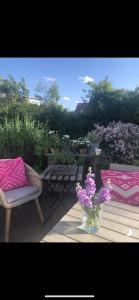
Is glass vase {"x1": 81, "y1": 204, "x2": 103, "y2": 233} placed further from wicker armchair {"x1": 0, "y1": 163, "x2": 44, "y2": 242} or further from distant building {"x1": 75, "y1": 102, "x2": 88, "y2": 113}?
distant building {"x1": 75, "y1": 102, "x2": 88, "y2": 113}

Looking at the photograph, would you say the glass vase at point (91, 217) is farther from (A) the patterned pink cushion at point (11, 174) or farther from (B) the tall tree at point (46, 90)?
(B) the tall tree at point (46, 90)

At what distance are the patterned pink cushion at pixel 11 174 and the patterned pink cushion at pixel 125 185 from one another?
1.20 meters

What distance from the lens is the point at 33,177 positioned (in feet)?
9.70

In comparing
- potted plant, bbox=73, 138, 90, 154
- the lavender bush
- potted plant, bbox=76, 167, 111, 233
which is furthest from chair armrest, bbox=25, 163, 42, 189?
potted plant, bbox=73, 138, 90, 154

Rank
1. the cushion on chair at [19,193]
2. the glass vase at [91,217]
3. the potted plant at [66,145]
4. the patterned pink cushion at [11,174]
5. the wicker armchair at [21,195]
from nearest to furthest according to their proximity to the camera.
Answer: the glass vase at [91,217], the wicker armchair at [21,195], the cushion on chair at [19,193], the patterned pink cushion at [11,174], the potted plant at [66,145]

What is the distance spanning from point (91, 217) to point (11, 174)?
4.80ft

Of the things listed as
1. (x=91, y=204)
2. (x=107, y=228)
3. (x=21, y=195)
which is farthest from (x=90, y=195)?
(x=21, y=195)

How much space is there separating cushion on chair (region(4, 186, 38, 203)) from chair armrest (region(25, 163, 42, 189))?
2.3 inches

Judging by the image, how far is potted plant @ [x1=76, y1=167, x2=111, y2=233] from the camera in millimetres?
1557

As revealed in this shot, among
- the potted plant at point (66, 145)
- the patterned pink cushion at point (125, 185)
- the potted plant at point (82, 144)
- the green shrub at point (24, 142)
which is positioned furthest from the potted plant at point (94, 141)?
the patterned pink cushion at point (125, 185)

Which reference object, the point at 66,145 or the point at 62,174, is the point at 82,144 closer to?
the point at 66,145

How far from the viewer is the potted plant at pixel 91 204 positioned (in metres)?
1.56
